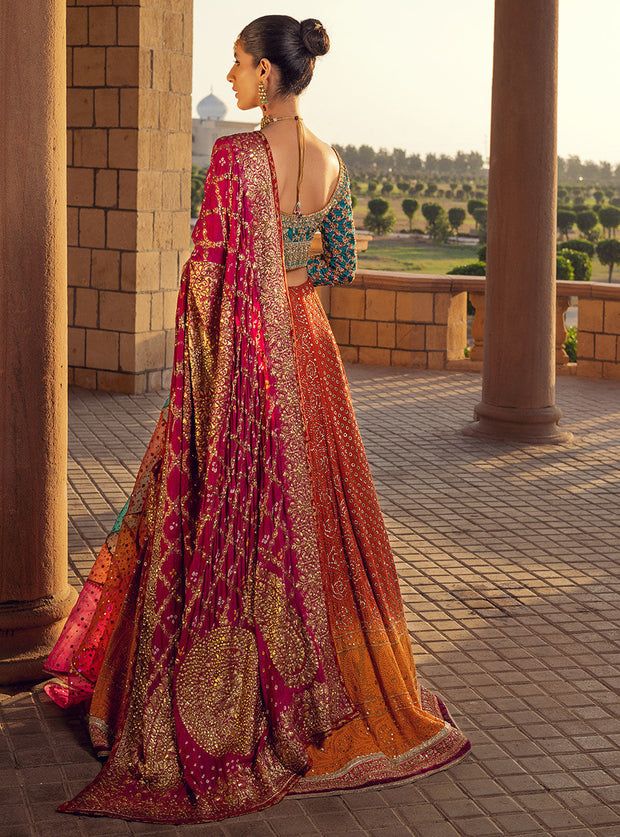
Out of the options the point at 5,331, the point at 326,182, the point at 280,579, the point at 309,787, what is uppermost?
the point at 326,182

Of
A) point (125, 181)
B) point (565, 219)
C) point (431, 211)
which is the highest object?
point (431, 211)

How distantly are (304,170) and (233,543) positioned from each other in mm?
997

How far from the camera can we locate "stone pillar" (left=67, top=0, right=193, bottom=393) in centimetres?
914

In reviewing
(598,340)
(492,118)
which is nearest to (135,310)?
(492,118)

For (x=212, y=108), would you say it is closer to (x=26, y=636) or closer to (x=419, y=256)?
(x=419, y=256)

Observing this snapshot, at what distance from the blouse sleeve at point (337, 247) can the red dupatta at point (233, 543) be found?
0.29 metres

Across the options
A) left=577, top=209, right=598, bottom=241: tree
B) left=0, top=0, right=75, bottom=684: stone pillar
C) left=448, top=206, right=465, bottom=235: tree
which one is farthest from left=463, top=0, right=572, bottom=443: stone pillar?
left=448, top=206, right=465, bottom=235: tree

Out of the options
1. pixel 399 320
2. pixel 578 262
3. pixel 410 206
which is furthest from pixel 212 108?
pixel 399 320

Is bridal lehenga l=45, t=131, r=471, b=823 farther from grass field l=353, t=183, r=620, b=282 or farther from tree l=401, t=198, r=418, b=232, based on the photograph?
tree l=401, t=198, r=418, b=232

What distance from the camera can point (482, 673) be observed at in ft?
13.9

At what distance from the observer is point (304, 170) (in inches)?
139

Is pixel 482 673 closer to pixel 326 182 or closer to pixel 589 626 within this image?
pixel 589 626

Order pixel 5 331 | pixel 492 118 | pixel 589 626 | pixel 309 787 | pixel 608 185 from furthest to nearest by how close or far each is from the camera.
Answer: pixel 608 185 → pixel 492 118 → pixel 589 626 → pixel 5 331 → pixel 309 787

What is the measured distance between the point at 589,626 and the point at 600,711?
82cm
